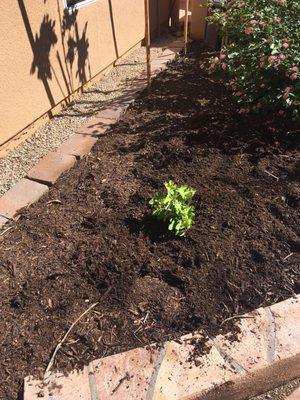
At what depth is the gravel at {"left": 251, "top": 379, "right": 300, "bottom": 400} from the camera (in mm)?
1938

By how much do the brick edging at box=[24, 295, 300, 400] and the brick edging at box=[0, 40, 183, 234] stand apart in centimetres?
139

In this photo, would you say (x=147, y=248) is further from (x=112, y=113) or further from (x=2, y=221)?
(x=112, y=113)

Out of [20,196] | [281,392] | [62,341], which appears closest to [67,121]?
[20,196]

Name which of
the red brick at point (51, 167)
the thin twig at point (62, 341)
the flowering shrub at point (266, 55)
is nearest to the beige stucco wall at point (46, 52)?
the red brick at point (51, 167)

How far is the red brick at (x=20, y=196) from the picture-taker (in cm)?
278

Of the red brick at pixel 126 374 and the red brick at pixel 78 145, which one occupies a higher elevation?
the red brick at pixel 126 374

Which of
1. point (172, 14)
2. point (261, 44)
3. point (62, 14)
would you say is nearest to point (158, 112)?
point (261, 44)

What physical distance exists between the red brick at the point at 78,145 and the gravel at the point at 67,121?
160 mm

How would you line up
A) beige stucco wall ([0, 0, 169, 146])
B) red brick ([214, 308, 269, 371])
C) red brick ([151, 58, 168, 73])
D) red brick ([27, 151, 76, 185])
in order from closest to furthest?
red brick ([214, 308, 269, 371])
red brick ([27, 151, 76, 185])
beige stucco wall ([0, 0, 169, 146])
red brick ([151, 58, 168, 73])

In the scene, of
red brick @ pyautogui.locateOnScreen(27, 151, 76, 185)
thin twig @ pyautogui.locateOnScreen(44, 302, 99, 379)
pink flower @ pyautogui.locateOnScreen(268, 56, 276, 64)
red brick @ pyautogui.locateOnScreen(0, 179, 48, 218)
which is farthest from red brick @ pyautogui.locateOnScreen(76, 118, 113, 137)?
thin twig @ pyautogui.locateOnScreen(44, 302, 99, 379)

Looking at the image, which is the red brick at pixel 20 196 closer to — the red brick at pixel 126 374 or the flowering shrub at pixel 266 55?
the red brick at pixel 126 374

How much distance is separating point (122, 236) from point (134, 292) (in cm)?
45

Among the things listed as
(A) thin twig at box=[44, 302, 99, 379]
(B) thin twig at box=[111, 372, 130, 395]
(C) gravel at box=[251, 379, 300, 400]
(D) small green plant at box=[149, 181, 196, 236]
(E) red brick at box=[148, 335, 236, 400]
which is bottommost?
(C) gravel at box=[251, 379, 300, 400]

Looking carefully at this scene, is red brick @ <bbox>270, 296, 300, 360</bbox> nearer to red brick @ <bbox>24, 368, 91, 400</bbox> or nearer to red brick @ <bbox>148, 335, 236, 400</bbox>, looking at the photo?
red brick @ <bbox>148, 335, 236, 400</bbox>
